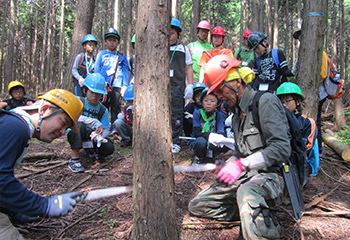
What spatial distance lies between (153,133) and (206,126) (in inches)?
115

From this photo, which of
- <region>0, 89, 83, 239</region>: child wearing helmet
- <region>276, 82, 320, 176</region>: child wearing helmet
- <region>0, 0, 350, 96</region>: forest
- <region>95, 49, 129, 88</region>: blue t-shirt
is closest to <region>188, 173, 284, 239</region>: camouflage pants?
<region>276, 82, 320, 176</region>: child wearing helmet

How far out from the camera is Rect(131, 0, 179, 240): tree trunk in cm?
221

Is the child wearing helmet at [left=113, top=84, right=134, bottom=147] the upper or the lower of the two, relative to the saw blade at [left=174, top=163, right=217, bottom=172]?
upper

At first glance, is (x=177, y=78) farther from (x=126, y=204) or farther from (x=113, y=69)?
(x=126, y=204)

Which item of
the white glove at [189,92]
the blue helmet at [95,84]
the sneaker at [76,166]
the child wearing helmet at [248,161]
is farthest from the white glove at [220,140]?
the sneaker at [76,166]

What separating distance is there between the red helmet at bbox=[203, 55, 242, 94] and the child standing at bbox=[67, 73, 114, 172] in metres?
2.36

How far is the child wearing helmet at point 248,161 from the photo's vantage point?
2394 millimetres

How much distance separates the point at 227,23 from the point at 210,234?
2523cm

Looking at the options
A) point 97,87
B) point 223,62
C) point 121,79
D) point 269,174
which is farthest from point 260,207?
point 121,79

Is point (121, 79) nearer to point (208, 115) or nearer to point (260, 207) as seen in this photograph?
point (208, 115)

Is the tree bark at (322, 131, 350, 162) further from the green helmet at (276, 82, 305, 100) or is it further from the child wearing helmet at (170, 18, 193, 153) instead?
the child wearing helmet at (170, 18, 193, 153)

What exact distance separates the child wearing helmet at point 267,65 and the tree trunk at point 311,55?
307mm

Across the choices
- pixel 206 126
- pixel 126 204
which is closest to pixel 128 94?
pixel 206 126

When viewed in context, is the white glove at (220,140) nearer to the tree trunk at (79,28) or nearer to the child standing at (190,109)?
the child standing at (190,109)
